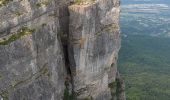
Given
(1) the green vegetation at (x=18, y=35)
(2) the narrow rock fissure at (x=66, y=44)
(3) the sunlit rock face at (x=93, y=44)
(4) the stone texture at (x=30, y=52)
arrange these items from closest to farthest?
(1) the green vegetation at (x=18, y=35) < (4) the stone texture at (x=30, y=52) < (3) the sunlit rock face at (x=93, y=44) < (2) the narrow rock fissure at (x=66, y=44)

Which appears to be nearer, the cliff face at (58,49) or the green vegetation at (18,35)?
the green vegetation at (18,35)

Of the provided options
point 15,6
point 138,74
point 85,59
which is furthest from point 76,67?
point 138,74

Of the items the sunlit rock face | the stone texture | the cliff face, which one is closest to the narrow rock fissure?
the cliff face

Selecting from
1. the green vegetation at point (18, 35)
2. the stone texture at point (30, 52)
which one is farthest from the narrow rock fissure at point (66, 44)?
the green vegetation at point (18, 35)

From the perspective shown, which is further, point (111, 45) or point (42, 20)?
point (111, 45)

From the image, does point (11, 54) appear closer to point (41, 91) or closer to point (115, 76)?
point (41, 91)

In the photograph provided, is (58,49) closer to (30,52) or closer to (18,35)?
(30,52)

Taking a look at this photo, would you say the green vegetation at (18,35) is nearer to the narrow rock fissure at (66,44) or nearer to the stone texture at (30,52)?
the stone texture at (30,52)

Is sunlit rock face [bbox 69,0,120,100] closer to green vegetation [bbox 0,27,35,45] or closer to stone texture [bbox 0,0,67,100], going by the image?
stone texture [bbox 0,0,67,100]

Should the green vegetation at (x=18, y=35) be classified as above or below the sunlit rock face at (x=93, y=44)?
above
